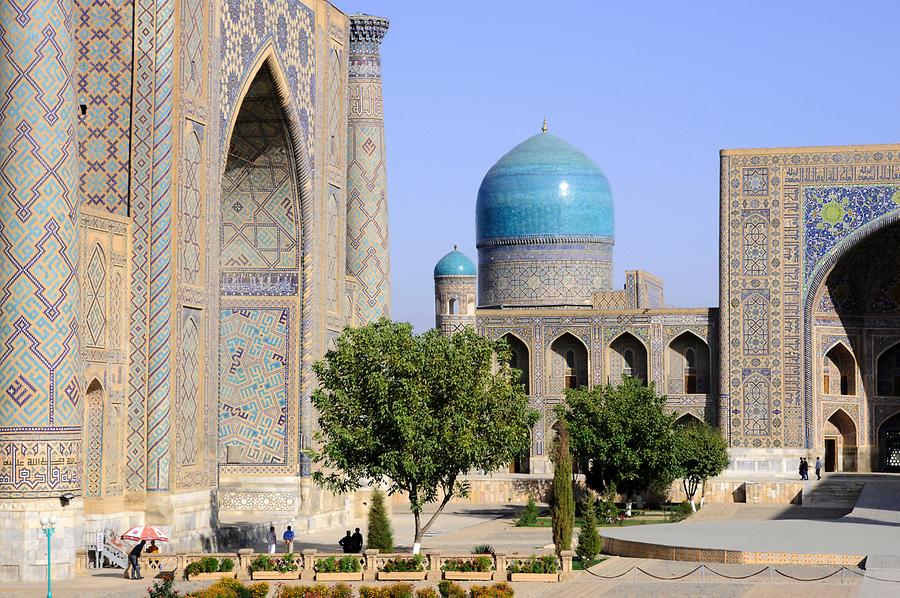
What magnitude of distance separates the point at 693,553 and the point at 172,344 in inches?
239

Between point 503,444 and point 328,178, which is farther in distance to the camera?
point 328,178

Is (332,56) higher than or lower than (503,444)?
higher

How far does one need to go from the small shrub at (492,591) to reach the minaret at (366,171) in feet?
35.8

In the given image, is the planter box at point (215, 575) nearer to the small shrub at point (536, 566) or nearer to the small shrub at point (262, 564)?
the small shrub at point (262, 564)

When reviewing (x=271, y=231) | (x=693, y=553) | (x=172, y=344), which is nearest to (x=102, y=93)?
(x=172, y=344)

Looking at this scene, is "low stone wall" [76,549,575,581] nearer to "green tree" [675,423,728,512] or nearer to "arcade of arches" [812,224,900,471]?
"green tree" [675,423,728,512]

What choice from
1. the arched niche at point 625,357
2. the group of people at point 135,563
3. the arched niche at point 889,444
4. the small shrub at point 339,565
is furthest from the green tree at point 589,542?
the arched niche at point 889,444

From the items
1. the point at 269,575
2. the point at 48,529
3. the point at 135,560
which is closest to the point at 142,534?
the point at 135,560

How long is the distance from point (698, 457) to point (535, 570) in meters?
11.4

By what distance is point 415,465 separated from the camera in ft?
53.2

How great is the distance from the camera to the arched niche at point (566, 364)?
3300cm

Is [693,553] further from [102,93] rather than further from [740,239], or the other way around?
[740,239]

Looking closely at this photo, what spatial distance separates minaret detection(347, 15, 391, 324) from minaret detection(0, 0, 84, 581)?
893 centimetres

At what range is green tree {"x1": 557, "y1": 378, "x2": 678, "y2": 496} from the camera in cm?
2430
